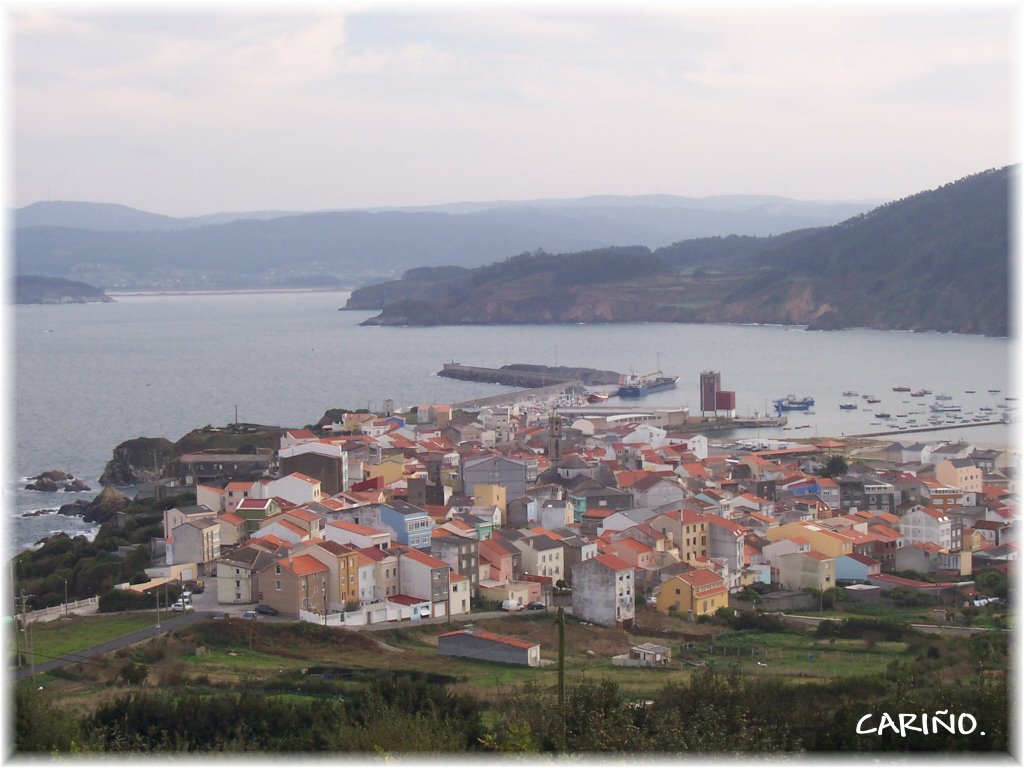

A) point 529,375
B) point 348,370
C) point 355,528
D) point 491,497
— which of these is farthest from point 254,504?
point 348,370

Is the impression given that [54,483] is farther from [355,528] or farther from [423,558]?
[423,558]

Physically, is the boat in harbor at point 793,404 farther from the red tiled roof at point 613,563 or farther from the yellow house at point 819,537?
the red tiled roof at point 613,563

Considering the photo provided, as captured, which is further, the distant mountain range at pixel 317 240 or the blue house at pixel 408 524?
the distant mountain range at pixel 317 240

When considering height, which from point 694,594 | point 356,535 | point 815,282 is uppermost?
point 815,282

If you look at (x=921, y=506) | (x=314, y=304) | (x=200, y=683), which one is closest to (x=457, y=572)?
(x=200, y=683)

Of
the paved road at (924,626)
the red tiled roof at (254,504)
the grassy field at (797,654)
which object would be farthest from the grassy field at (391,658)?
the red tiled roof at (254,504)

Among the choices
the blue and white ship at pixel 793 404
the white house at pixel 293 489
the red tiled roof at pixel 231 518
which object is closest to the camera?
the red tiled roof at pixel 231 518

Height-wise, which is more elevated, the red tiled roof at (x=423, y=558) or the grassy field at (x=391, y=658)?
the red tiled roof at (x=423, y=558)
